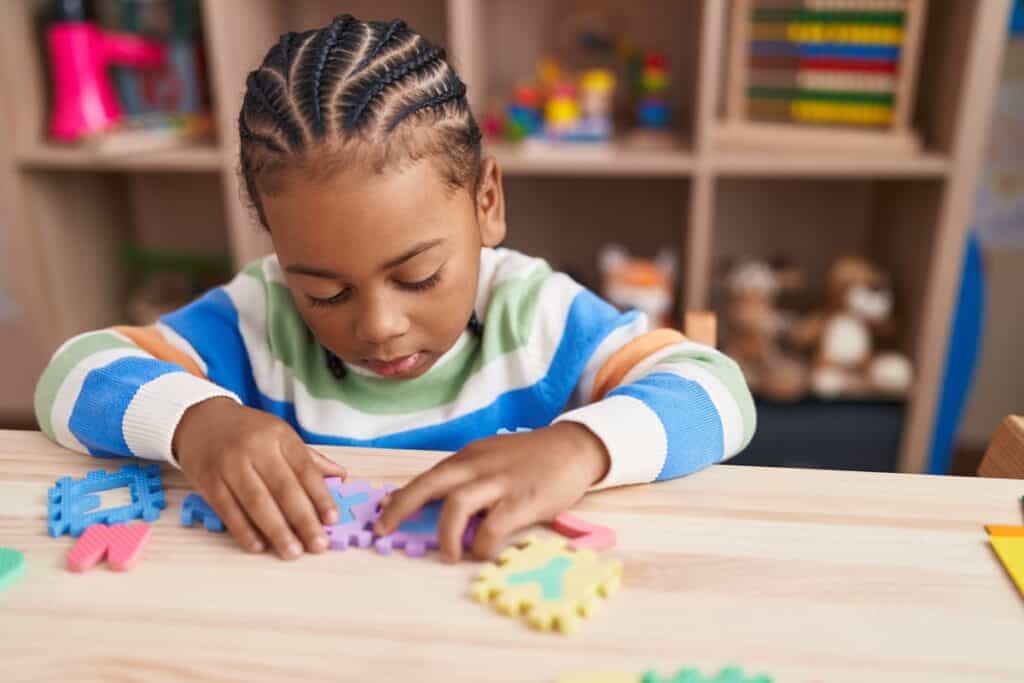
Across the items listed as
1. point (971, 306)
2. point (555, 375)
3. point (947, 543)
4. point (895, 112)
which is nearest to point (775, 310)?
point (971, 306)

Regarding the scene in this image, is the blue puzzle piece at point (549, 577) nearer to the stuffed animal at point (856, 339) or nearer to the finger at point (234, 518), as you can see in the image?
the finger at point (234, 518)

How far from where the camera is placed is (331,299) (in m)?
0.69

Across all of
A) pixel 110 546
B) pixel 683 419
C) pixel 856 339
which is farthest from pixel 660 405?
pixel 856 339

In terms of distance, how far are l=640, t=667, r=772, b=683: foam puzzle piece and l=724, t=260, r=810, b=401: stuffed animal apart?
1.41 meters

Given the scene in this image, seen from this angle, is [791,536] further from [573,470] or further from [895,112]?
[895,112]

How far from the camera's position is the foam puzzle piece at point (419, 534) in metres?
0.52

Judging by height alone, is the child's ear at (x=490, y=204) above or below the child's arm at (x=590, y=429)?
above

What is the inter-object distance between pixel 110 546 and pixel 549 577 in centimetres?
26

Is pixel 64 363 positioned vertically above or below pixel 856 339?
above

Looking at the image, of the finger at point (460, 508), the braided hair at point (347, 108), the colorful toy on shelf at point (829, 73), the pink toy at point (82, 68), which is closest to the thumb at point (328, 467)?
the finger at point (460, 508)

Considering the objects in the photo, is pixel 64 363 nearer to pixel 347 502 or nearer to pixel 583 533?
pixel 347 502

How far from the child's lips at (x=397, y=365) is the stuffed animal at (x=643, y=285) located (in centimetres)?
96

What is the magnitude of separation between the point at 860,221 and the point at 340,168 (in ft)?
5.41

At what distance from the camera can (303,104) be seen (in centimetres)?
66
